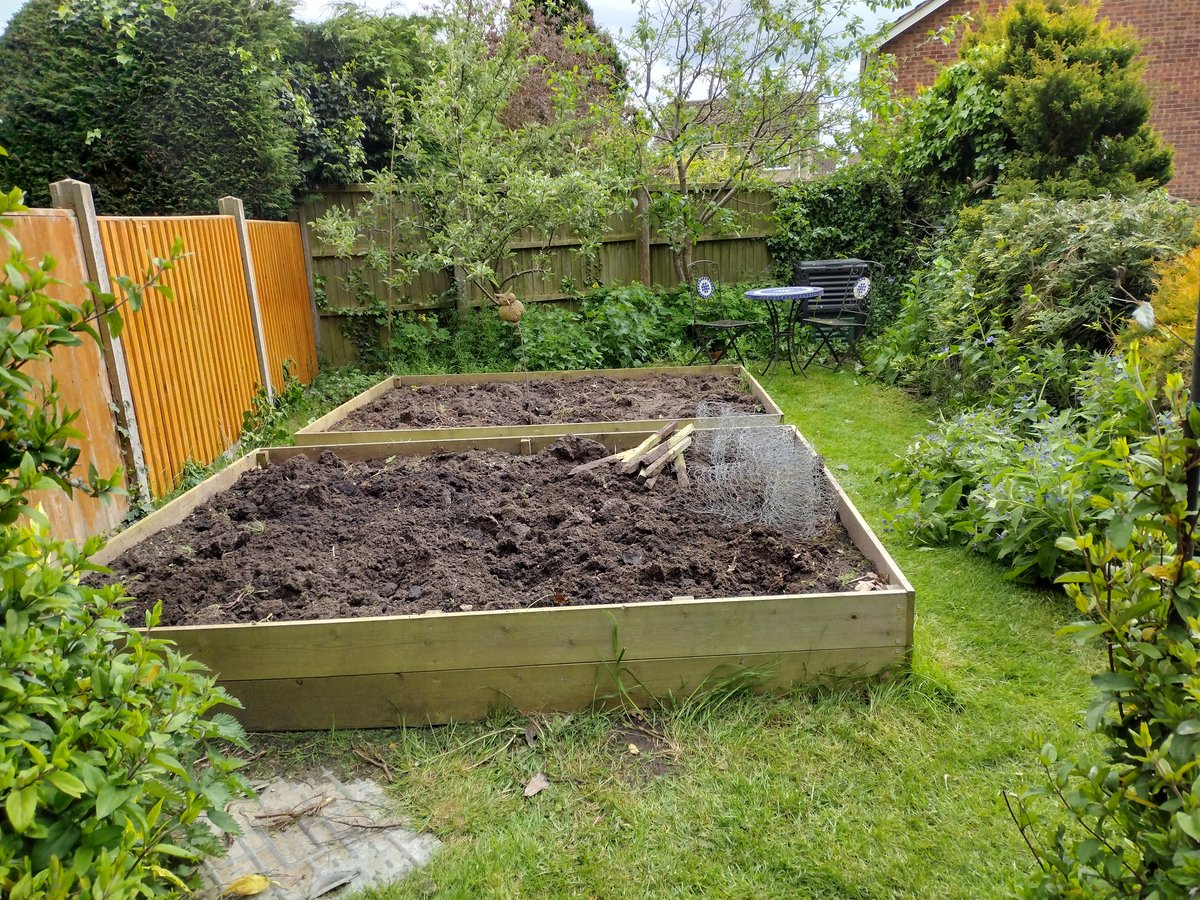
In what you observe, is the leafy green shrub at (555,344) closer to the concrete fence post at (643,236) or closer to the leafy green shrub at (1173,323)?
the concrete fence post at (643,236)

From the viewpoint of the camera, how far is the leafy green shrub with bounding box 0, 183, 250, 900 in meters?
1.15

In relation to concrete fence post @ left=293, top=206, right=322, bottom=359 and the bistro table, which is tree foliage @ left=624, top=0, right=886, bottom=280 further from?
concrete fence post @ left=293, top=206, right=322, bottom=359

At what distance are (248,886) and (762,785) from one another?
1.48m

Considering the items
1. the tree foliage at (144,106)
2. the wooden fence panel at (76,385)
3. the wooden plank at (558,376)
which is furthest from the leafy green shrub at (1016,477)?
the tree foliage at (144,106)

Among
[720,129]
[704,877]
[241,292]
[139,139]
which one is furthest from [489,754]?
[720,129]

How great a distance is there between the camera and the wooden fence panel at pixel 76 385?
3553mm

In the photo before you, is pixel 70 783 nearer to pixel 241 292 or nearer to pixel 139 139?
pixel 241 292

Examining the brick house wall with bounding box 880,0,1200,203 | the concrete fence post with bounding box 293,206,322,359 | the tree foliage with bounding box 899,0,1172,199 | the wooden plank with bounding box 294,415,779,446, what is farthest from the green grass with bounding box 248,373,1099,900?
the brick house wall with bounding box 880,0,1200,203

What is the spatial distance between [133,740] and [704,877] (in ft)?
4.75

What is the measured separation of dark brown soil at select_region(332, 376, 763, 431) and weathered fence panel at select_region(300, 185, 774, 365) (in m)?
2.46

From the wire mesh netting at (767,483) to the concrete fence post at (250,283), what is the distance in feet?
14.4

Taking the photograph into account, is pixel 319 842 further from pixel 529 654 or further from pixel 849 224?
pixel 849 224

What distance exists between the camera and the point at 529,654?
2605mm

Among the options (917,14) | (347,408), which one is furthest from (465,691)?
(917,14)
